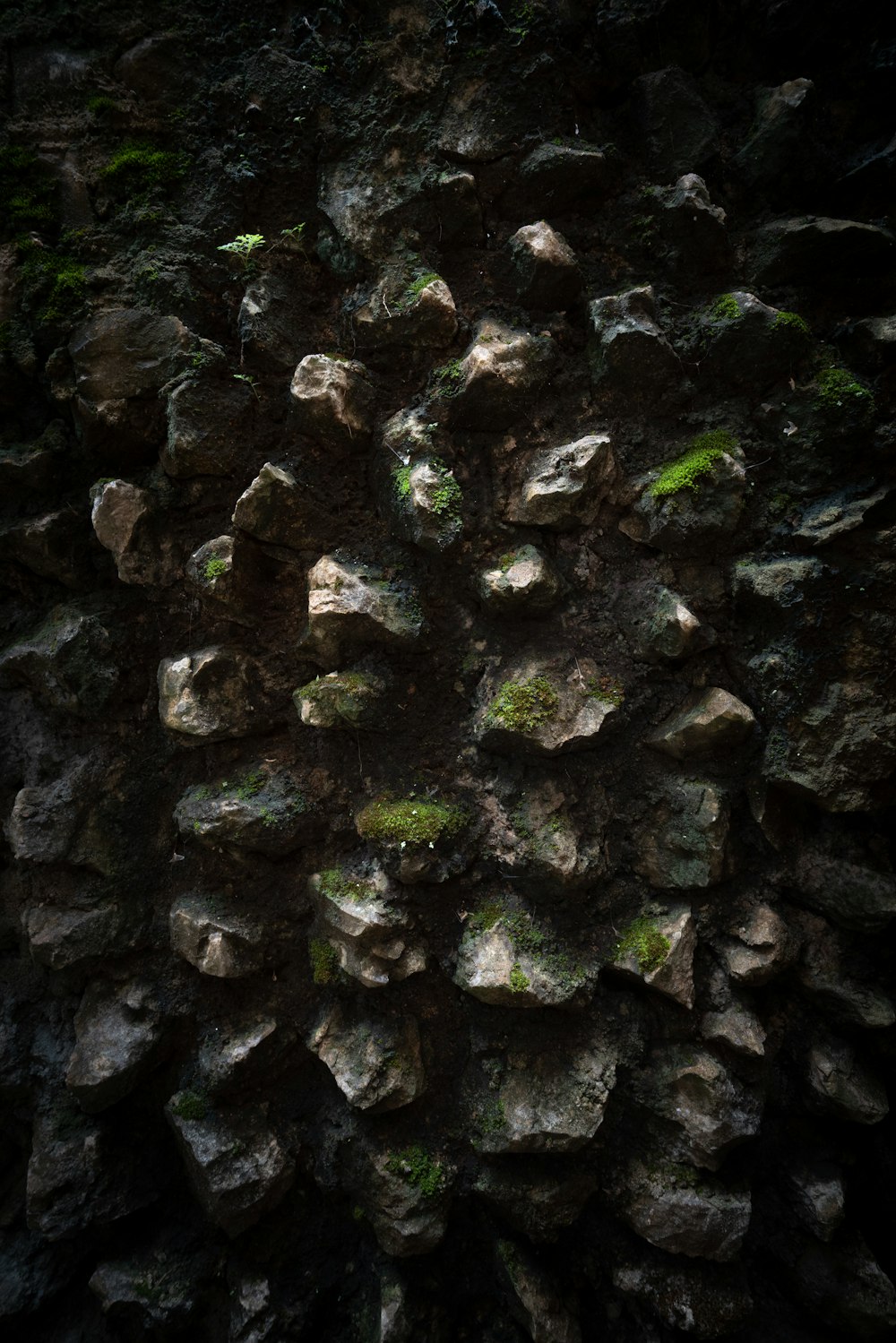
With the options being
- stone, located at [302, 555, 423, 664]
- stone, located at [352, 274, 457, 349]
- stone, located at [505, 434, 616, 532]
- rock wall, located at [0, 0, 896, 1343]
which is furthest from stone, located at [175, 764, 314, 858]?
stone, located at [352, 274, 457, 349]

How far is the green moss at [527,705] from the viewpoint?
9.71ft

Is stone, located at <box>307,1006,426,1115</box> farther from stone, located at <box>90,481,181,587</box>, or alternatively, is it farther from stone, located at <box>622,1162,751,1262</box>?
stone, located at <box>90,481,181,587</box>

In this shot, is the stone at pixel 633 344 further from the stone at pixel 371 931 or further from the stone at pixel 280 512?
the stone at pixel 371 931

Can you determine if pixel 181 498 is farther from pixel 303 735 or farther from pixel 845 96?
pixel 845 96

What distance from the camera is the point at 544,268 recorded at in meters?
3.04

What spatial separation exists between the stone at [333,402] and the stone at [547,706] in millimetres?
1364

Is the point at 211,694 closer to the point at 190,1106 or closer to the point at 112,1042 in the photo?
the point at 112,1042

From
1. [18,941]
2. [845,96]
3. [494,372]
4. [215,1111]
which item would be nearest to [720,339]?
[494,372]

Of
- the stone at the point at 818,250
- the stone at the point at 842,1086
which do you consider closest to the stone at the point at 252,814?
the stone at the point at 842,1086

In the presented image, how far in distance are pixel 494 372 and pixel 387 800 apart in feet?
6.71

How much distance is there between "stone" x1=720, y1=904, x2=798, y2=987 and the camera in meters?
2.92

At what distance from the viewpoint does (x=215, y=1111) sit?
10.7 feet

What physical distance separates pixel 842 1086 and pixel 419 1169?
197 centimetres

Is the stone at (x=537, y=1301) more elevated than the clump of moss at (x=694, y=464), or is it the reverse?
the clump of moss at (x=694, y=464)
